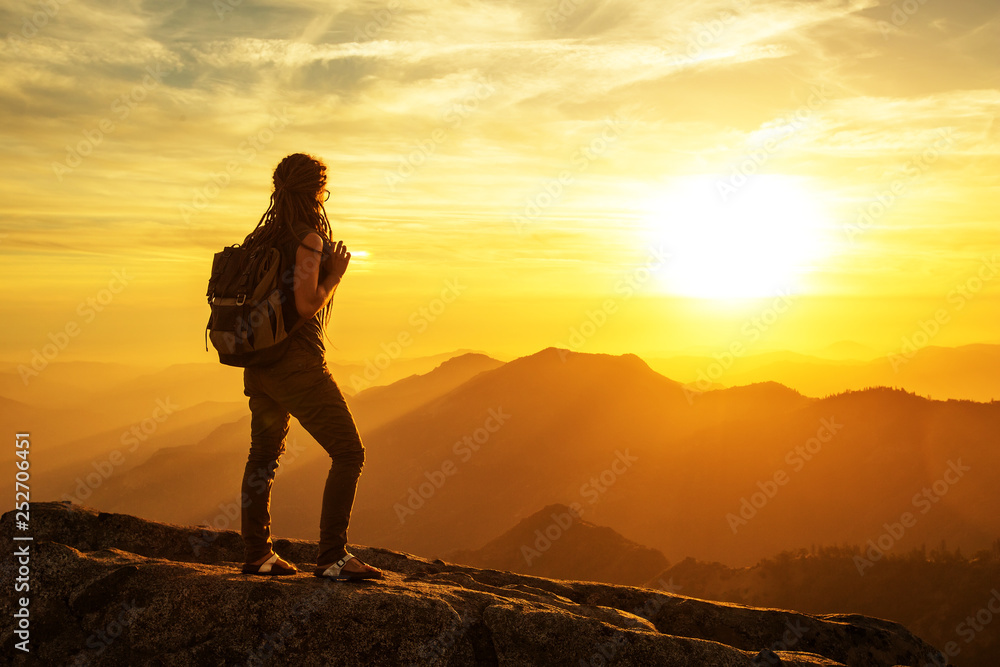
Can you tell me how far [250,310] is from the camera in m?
4.80

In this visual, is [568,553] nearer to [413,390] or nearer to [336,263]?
[336,263]

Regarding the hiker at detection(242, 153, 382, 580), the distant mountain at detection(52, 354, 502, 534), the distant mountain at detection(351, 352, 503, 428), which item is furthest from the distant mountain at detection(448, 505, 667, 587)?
the distant mountain at detection(351, 352, 503, 428)

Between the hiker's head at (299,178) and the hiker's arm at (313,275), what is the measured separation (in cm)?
48

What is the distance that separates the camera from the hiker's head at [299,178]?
518cm

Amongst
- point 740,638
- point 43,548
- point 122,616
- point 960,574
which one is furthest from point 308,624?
point 960,574

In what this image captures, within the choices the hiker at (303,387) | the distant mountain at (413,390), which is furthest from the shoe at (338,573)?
the distant mountain at (413,390)

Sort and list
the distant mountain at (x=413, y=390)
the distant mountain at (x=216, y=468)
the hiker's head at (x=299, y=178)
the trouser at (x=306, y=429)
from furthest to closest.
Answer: the distant mountain at (x=413, y=390) < the distant mountain at (x=216, y=468) < the hiker's head at (x=299, y=178) < the trouser at (x=306, y=429)

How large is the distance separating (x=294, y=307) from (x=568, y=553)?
3145cm

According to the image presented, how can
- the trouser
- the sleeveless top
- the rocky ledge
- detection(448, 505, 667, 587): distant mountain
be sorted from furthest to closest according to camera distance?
1. detection(448, 505, 667, 587): distant mountain
2. the trouser
3. the sleeveless top
4. the rocky ledge

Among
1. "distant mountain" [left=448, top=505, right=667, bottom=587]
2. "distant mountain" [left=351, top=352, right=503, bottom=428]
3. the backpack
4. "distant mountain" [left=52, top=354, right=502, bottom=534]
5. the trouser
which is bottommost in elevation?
"distant mountain" [left=52, top=354, right=502, bottom=534]

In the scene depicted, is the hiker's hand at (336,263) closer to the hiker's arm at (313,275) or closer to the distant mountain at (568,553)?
the hiker's arm at (313,275)

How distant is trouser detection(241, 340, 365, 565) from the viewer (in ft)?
16.6

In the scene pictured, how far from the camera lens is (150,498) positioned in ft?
293

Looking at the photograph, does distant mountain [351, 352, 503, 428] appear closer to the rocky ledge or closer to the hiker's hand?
the rocky ledge
